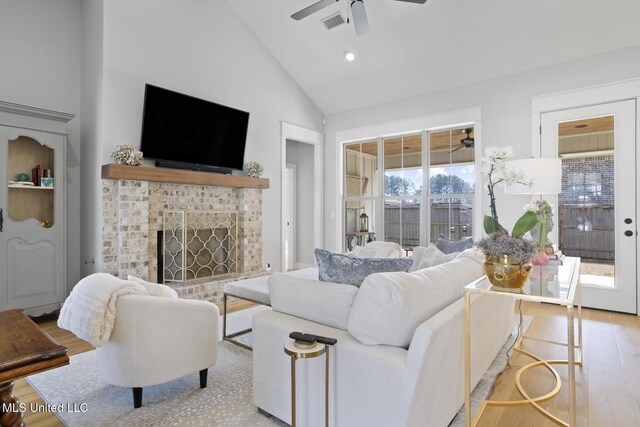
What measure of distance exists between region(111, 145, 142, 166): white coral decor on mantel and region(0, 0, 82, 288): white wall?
64cm

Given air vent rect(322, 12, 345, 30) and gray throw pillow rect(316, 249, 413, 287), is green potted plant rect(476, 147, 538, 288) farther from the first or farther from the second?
air vent rect(322, 12, 345, 30)

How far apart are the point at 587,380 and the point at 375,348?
1.89 m

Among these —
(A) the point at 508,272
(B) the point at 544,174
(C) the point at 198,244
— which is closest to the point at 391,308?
(A) the point at 508,272

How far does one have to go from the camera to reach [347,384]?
5.17 feet

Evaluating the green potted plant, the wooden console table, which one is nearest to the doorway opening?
the green potted plant

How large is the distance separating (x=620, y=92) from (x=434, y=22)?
2.27m

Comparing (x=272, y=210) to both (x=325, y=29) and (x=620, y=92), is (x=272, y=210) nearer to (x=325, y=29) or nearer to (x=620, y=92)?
(x=325, y=29)

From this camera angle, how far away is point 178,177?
4.22 metres

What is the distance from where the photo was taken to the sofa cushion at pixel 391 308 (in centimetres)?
151

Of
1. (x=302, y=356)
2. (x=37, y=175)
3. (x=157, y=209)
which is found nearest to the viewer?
(x=302, y=356)

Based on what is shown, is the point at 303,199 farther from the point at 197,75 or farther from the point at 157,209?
the point at 157,209

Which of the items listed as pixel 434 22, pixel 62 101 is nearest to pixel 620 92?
pixel 434 22

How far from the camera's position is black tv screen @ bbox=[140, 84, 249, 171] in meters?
4.05

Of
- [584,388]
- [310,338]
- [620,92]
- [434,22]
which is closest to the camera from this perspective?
[310,338]
